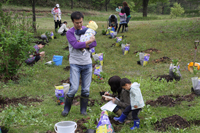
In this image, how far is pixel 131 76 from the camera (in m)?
7.44

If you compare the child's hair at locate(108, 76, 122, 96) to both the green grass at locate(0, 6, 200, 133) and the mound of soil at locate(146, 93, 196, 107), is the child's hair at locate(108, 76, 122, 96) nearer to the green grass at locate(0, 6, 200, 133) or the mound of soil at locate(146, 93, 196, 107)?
the green grass at locate(0, 6, 200, 133)

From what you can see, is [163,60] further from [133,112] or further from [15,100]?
[15,100]

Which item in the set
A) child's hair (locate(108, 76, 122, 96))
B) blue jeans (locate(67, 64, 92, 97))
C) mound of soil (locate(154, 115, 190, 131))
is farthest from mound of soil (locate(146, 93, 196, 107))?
blue jeans (locate(67, 64, 92, 97))

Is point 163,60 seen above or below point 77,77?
below

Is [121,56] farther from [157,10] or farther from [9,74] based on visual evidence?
[157,10]

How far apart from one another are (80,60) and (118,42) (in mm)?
7575

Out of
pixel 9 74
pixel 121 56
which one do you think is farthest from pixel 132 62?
pixel 9 74

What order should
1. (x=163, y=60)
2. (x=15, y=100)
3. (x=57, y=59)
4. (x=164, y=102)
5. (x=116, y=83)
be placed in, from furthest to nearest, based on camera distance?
(x=163, y=60) < (x=57, y=59) < (x=15, y=100) < (x=164, y=102) < (x=116, y=83)

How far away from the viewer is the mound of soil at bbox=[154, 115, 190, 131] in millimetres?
3553

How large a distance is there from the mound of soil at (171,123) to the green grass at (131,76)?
0.38ft

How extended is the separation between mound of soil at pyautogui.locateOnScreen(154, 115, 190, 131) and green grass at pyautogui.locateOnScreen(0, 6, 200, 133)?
116 millimetres

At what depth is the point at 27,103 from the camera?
4.96 m

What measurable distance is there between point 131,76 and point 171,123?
12.7 feet

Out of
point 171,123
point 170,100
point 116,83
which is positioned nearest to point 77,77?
point 116,83
